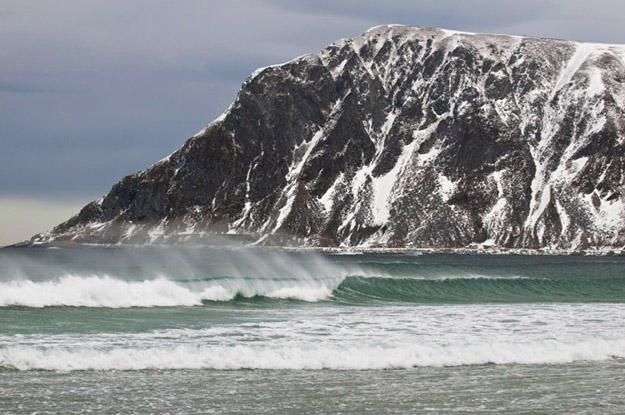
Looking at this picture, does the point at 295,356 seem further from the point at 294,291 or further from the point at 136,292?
the point at 294,291

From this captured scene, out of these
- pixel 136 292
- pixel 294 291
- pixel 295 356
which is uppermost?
pixel 294 291

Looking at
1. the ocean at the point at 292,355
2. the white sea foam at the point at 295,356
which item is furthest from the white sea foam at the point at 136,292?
the white sea foam at the point at 295,356

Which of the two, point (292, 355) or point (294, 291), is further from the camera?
point (294, 291)

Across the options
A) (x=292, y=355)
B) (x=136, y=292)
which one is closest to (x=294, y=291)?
(x=136, y=292)

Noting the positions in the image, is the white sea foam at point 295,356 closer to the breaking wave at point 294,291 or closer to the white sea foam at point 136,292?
the white sea foam at point 136,292

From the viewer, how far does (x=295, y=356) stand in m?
30.2

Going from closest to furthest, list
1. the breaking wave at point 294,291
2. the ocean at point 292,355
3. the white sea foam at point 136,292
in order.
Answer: the ocean at point 292,355 → the white sea foam at point 136,292 → the breaking wave at point 294,291

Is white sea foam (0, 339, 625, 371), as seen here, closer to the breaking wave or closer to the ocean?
the ocean

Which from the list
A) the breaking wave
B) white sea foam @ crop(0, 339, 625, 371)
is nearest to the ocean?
white sea foam @ crop(0, 339, 625, 371)

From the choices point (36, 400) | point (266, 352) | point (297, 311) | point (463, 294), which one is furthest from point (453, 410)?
point (463, 294)

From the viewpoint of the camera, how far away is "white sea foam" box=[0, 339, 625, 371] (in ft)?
94.1

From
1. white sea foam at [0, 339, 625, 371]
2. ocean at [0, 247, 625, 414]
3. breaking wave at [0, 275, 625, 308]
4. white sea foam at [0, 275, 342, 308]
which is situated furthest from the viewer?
breaking wave at [0, 275, 625, 308]

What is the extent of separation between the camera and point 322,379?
89.9 ft

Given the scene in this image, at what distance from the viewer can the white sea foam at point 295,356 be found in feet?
94.1
